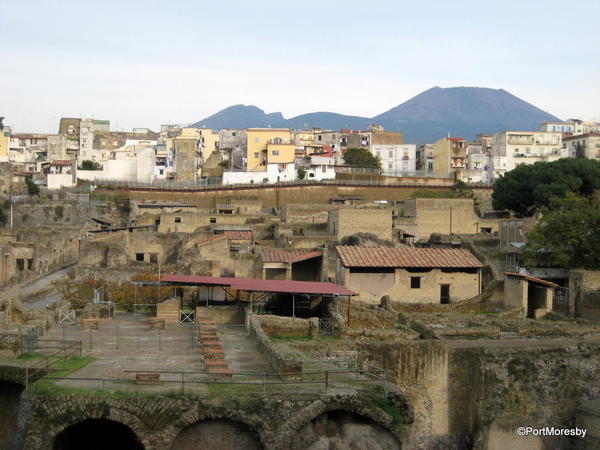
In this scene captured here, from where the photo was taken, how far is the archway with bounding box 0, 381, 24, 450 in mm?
19312

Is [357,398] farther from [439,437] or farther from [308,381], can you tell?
[439,437]

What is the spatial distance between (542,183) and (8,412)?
174 ft

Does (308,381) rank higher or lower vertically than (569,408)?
higher

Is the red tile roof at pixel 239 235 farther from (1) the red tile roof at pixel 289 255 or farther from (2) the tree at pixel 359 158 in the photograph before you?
(2) the tree at pixel 359 158

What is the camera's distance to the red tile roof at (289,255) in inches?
1432

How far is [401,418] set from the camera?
667 inches

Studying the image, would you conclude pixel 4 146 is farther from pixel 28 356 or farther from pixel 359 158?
pixel 28 356

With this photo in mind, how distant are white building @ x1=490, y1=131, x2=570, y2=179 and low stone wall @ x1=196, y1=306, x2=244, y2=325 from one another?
77.9m

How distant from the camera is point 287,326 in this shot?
25609 millimetres

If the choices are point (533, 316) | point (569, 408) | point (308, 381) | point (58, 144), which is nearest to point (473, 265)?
point (533, 316)

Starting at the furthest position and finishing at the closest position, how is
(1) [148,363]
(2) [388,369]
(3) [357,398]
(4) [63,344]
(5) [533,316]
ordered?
1. (5) [533,316]
2. (2) [388,369]
3. (4) [63,344]
4. (1) [148,363]
5. (3) [357,398]

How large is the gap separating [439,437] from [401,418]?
6.62 meters

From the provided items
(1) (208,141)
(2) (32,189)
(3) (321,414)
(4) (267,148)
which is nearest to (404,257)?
(3) (321,414)

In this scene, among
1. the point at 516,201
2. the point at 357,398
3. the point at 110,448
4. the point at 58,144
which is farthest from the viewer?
the point at 58,144
